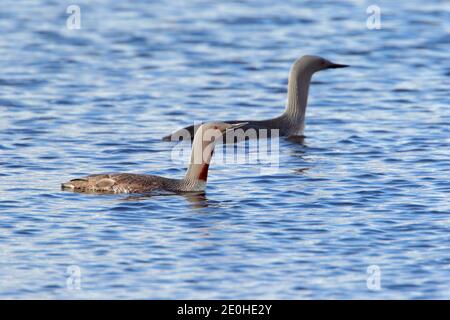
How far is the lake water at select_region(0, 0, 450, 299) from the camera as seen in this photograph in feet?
33.9

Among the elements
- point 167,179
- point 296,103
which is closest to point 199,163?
point 167,179

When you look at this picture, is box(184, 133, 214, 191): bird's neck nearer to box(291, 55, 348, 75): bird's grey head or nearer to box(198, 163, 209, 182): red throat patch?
box(198, 163, 209, 182): red throat patch

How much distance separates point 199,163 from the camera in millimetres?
12742

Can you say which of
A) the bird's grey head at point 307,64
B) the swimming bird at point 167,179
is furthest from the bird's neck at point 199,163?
the bird's grey head at point 307,64

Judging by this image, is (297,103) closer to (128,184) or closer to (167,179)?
(167,179)

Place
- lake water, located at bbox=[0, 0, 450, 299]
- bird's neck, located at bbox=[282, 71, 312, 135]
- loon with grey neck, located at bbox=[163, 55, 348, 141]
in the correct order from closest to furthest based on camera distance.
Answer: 1. lake water, located at bbox=[0, 0, 450, 299]
2. loon with grey neck, located at bbox=[163, 55, 348, 141]
3. bird's neck, located at bbox=[282, 71, 312, 135]

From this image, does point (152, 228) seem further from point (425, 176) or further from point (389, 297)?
point (425, 176)

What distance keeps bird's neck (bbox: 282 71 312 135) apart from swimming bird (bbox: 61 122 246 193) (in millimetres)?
3931

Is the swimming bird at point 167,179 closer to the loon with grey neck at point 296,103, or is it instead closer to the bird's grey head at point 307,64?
the loon with grey neck at point 296,103

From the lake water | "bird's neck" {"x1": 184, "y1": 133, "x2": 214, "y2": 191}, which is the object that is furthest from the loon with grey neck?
"bird's neck" {"x1": 184, "y1": 133, "x2": 214, "y2": 191}

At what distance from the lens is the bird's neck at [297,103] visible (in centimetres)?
1667

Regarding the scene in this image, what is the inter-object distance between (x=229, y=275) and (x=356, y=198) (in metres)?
2.89

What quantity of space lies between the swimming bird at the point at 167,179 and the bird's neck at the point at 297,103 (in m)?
3.93
